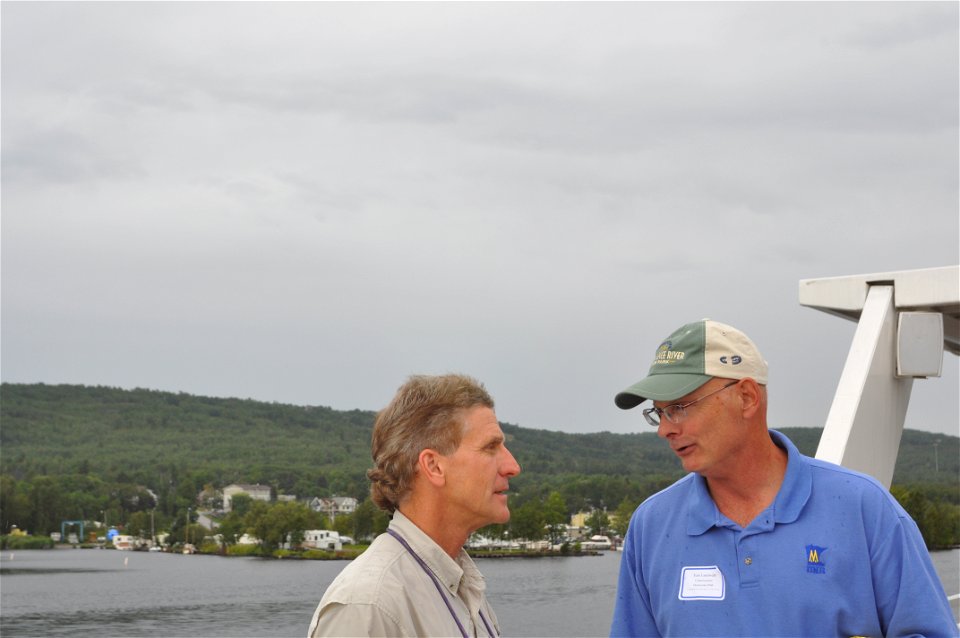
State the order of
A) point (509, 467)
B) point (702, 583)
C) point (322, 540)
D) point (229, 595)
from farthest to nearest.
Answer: point (322, 540), point (229, 595), point (702, 583), point (509, 467)

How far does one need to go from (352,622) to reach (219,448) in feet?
404

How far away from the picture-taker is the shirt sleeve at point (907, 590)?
209 centimetres

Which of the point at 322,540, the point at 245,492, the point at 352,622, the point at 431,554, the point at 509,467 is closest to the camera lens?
the point at 352,622

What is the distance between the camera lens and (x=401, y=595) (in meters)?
1.78

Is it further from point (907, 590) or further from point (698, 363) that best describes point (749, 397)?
point (907, 590)

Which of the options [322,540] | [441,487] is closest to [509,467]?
[441,487]

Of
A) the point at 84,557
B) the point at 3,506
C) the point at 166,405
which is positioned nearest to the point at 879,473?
the point at 3,506

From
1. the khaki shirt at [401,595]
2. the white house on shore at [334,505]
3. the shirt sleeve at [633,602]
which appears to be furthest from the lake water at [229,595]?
the khaki shirt at [401,595]

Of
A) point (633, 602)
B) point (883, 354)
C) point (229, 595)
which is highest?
point (883, 354)

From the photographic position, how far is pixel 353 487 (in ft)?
306

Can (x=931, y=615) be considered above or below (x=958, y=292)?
below

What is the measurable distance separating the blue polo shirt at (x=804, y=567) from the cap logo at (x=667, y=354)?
0.29m

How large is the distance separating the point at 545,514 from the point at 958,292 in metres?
81.6

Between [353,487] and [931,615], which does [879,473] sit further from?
[353,487]
